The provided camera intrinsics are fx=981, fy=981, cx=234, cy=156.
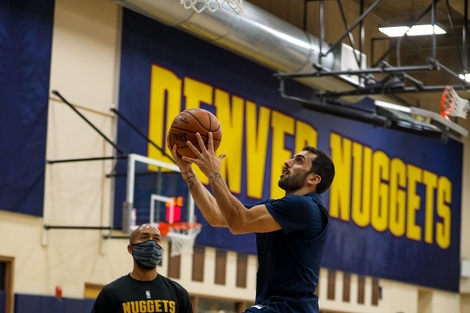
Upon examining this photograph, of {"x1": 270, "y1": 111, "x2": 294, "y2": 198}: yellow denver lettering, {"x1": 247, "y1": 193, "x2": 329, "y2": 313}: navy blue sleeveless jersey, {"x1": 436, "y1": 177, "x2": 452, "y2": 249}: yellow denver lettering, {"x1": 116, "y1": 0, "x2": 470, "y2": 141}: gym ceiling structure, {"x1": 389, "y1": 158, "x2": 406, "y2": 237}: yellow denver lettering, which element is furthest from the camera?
{"x1": 436, "y1": 177, "x2": 452, "y2": 249}: yellow denver lettering

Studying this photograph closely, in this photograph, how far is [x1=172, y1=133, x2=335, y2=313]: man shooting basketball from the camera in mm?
5211

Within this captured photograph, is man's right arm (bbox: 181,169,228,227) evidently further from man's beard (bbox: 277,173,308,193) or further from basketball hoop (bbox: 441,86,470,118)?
basketball hoop (bbox: 441,86,470,118)

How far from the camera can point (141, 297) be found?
8047 millimetres

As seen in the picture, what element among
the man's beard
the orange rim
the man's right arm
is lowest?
the orange rim

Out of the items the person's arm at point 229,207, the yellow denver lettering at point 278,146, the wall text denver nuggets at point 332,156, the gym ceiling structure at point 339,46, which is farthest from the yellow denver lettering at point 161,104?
the person's arm at point 229,207

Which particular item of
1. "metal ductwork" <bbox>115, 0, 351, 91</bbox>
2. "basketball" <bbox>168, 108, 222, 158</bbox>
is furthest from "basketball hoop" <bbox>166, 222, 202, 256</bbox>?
"basketball" <bbox>168, 108, 222, 158</bbox>

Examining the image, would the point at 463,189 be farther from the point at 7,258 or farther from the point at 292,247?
the point at 292,247

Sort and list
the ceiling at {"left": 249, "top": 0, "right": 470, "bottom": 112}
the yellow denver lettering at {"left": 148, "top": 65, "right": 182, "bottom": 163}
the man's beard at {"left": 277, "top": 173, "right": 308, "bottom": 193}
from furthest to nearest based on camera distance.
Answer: the ceiling at {"left": 249, "top": 0, "right": 470, "bottom": 112}, the yellow denver lettering at {"left": 148, "top": 65, "right": 182, "bottom": 163}, the man's beard at {"left": 277, "top": 173, "right": 308, "bottom": 193}

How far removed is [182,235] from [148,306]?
18.5 feet

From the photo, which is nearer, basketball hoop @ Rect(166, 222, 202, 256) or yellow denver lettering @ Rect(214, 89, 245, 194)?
basketball hoop @ Rect(166, 222, 202, 256)

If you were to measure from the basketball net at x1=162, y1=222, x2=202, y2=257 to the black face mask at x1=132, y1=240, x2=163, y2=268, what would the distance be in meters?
4.77

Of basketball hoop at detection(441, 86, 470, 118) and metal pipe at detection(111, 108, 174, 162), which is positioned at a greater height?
basketball hoop at detection(441, 86, 470, 118)

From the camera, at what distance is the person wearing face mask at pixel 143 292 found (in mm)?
7988

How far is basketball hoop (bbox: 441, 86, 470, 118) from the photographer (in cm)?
1574
